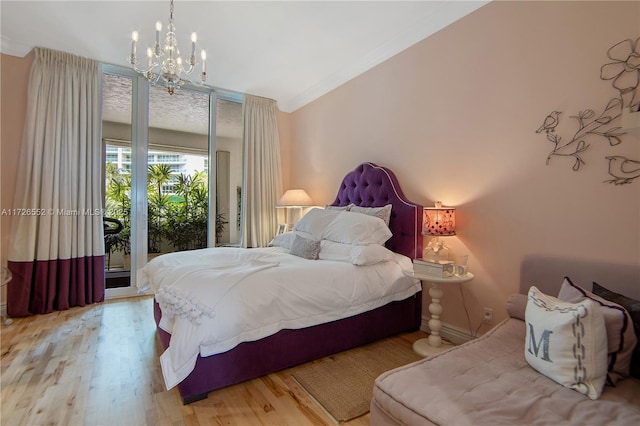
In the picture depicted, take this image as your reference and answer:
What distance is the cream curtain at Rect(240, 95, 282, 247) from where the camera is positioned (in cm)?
468

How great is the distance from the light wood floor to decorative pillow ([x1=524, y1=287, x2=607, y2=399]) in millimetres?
954

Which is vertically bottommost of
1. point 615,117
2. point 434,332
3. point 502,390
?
point 434,332

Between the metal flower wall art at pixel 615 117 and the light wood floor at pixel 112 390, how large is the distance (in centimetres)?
184

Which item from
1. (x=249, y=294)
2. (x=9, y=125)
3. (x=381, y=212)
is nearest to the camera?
(x=249, y=294)

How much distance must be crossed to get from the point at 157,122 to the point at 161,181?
790 millimetres

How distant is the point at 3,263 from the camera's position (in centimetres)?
331

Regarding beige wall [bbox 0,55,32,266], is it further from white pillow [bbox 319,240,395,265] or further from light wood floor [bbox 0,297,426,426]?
white pillow [bbox 319,240,395,265]

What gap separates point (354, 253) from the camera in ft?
8.64

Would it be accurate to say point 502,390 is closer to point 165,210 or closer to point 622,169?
point 622,169

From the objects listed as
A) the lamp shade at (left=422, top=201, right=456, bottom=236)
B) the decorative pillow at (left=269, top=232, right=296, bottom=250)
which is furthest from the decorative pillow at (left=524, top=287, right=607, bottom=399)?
the decorative pillow at (left=269, top=232, right=296, bottom=250)

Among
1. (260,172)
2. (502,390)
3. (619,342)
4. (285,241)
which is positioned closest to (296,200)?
(260,172)

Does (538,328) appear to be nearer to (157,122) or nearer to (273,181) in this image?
(273,181)

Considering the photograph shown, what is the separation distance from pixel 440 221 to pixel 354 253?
2.38 feet

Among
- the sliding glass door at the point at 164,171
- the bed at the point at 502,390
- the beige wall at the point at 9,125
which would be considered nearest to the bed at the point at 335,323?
the bed at the point at 502,390
